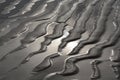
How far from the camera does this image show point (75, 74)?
9.93 feet

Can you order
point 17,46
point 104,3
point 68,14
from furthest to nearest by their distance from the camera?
point 104,3, point 68,14, point 17,46

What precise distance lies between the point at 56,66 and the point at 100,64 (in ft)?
1.43

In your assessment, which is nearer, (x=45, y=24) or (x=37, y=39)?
(x=37, y=39)

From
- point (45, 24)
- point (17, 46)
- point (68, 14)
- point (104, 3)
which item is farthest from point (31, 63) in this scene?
point (104, 3)

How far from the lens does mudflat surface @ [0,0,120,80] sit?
3.12m

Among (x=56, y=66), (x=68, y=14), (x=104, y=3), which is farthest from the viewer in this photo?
(x=104, y=3)

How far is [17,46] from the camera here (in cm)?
380

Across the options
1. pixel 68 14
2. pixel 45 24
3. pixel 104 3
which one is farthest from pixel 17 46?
pixel 104 3

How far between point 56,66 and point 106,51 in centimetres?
62

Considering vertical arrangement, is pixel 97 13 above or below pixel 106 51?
above

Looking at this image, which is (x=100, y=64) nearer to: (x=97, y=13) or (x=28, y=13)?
(x=97, y=13)

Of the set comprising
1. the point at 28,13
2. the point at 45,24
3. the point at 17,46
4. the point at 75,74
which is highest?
the point at 28,13

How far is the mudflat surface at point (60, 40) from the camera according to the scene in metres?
3.12

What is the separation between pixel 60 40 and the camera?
390 cm
